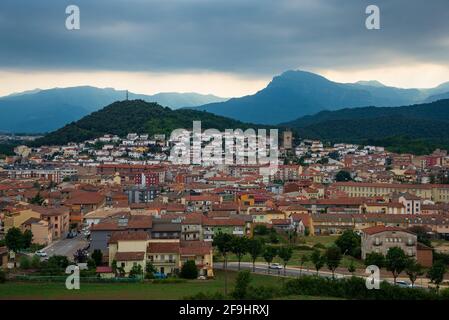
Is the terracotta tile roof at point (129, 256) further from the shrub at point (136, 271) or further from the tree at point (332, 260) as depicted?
the tree at point (332, 260)

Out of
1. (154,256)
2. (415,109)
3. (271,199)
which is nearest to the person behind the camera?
(154,256)

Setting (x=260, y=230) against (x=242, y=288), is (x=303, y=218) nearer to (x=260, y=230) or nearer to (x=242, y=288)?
(x=260, y=230)

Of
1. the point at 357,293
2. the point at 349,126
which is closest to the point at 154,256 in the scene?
the point at 357,293

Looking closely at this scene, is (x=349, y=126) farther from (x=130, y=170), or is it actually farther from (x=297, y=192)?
(x=297, y=192)

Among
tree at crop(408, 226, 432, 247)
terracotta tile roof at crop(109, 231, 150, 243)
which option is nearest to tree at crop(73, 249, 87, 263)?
terracotta tile roof at crop(109, 231, 150, 243)

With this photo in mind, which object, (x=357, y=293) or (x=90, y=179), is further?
(x=90, y=179)

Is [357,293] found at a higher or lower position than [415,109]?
lower
